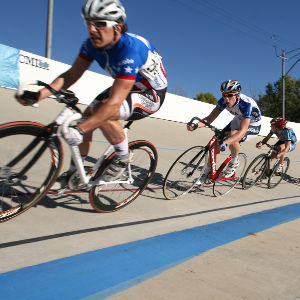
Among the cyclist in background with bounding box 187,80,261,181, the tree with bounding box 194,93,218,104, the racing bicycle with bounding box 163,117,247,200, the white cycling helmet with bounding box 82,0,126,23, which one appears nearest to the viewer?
the white cycling helmet with bounding box 82,0,126,23

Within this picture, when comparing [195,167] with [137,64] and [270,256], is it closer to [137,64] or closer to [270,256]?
[270,256]

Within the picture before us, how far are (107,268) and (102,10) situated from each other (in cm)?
173

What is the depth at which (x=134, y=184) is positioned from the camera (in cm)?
308

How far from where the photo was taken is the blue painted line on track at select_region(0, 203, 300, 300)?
1.44 meters

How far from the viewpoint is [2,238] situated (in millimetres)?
1912

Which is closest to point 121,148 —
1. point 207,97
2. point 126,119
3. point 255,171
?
point 126,119

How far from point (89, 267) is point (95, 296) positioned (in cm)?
30

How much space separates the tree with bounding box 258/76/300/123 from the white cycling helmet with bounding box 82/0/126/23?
162ft

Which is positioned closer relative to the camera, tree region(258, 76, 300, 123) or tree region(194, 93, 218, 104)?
tree region(258, 76, 300, 123)

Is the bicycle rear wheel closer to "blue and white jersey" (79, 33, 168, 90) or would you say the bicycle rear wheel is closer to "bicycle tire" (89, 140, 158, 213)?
"bicycle tire" (89, 140, 158, 213)

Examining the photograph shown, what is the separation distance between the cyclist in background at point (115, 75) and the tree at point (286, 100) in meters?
48.9

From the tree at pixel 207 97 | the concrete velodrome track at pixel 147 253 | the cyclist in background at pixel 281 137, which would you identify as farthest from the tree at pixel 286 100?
the concrete velodrome track at pixel 147 253

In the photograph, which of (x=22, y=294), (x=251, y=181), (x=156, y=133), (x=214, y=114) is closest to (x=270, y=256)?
(x=22, y=294)

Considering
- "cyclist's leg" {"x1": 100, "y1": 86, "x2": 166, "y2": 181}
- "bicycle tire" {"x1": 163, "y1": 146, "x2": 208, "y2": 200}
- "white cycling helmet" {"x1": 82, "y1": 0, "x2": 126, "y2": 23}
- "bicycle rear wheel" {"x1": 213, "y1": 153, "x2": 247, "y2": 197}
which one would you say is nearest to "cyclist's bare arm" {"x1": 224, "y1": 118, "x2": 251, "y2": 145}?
"bicycle tire" {"x1": 163, "y1": 146, "x2": 208, "y2": 200}
